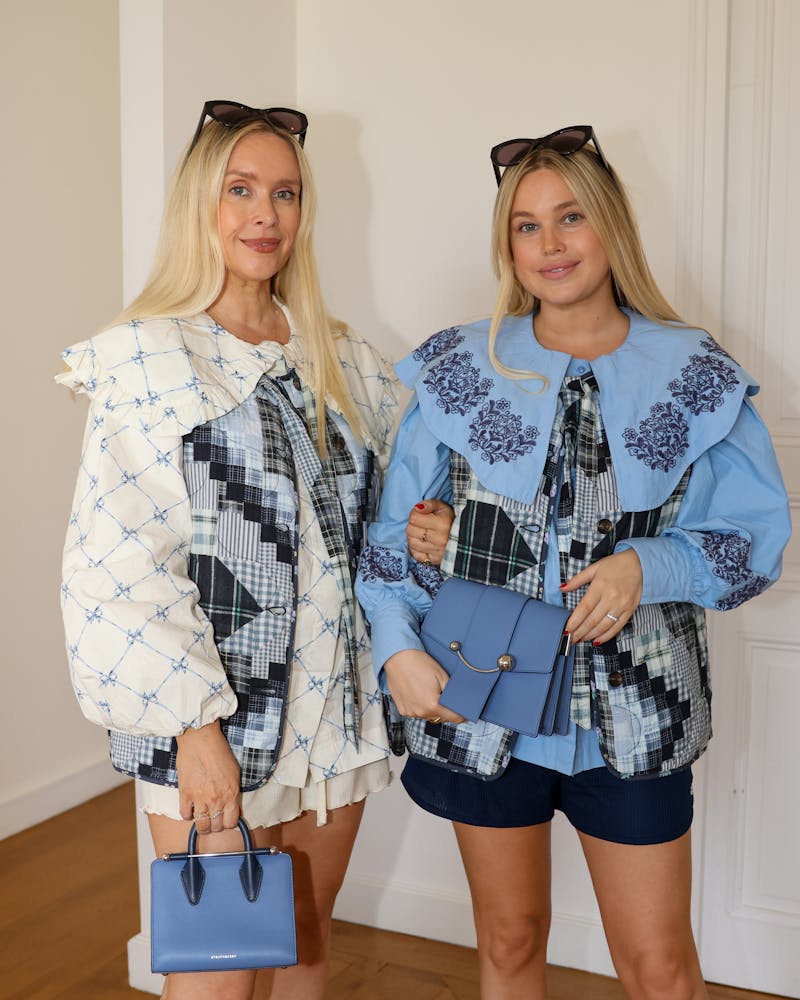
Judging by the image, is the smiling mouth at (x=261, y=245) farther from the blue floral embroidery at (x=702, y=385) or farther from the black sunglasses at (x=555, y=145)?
the blue floral embroidery at (x=702, y=385)

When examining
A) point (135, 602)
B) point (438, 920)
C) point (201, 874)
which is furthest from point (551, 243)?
point (438, 920)

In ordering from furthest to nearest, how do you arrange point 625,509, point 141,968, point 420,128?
point 420,128, point 141,968, point 625,509

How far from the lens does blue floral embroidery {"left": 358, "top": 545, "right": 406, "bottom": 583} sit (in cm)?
164

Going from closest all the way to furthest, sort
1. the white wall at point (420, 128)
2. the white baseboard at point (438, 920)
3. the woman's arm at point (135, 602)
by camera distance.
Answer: the woman's arm at point (135, 602)
the white wall at point (420, 128)
the white baseboard at point (438, 920)

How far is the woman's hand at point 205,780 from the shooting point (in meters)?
1.47

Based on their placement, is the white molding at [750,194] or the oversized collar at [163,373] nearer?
the oversized collar at [163,373]

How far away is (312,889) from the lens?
1767 mm

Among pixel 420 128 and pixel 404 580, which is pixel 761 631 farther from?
pixel 420 128

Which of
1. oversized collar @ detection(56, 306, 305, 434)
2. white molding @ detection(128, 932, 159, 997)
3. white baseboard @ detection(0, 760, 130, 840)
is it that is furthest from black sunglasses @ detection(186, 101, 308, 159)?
white baseboard @ detection(0, 760, 130, 840)

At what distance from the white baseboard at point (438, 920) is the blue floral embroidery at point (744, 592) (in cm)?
123

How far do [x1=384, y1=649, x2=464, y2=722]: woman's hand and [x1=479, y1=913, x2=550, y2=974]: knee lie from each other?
353mm

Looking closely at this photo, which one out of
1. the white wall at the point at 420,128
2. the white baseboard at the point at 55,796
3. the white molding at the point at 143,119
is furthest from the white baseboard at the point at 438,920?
the white molding at the point at 143,119

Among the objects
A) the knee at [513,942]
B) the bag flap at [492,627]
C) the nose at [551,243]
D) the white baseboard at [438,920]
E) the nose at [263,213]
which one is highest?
the nose at [263,213]

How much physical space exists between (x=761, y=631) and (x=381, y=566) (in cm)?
113
